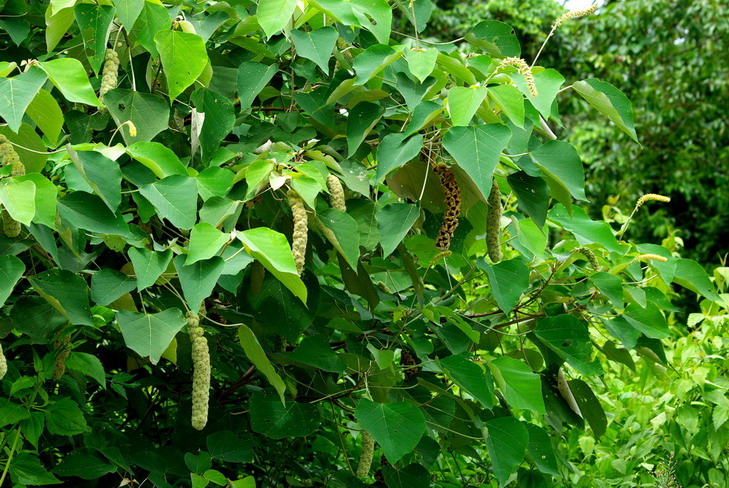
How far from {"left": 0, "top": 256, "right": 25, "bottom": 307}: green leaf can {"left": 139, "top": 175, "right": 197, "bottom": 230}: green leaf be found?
23 centimetres

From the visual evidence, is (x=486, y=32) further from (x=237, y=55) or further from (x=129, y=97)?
(x=129, y=97)

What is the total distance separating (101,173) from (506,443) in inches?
39.5

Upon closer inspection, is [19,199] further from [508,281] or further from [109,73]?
[508,281]

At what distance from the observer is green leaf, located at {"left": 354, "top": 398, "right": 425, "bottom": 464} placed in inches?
63.5

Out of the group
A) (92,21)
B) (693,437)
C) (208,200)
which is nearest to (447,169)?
(208,200)

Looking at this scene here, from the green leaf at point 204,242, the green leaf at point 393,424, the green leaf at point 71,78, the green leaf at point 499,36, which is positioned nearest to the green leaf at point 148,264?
the green leaf at point 204,242

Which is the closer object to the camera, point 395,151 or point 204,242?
point 204,242

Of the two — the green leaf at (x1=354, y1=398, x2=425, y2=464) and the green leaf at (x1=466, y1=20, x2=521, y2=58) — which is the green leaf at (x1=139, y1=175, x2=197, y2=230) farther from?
the green leaf at (x1=466, y1=20, x2=521, y2=58)

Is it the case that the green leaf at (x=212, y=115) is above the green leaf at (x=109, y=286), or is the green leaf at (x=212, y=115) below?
above

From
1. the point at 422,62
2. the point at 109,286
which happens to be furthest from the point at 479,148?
the point at 109,286

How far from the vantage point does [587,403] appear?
2.21 meters

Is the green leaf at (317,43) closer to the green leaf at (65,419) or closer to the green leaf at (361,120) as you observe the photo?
the green leaf at (361,120)

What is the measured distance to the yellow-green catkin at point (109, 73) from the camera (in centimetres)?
158

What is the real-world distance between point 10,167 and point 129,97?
36cm
